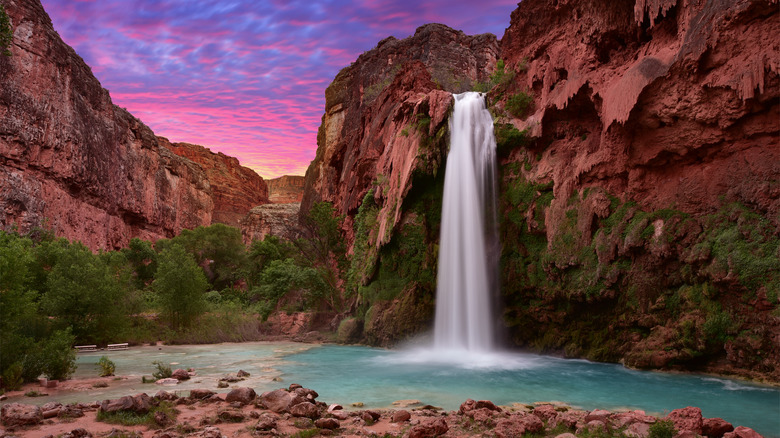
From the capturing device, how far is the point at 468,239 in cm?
2169

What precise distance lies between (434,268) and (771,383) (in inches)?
522

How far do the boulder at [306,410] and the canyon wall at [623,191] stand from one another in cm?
1249

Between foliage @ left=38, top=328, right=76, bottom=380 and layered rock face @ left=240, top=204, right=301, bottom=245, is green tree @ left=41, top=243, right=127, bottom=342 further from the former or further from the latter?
layered rock face @ left=240, top=204, right=301, bottom=245

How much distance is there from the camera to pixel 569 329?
61.5 ft

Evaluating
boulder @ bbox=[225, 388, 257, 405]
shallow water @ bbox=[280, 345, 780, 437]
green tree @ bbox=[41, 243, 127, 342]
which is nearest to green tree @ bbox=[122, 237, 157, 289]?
green tree @ bbox=[41, 243, 127, 342]

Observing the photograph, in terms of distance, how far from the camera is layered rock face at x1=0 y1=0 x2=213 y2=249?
4138 centimetres

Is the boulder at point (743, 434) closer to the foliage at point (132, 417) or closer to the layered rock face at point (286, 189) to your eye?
the foliage at point (132, 417)

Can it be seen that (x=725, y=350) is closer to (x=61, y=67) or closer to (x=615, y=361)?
(x=615, y=361)

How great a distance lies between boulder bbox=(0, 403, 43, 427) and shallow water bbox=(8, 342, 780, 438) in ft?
7.51

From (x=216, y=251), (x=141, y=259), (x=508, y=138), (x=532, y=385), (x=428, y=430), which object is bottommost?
(x=532, y=385)

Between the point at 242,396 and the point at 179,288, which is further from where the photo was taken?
the point at 179,288

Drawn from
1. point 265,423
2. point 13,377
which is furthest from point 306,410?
point 13,377

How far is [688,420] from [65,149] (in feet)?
184

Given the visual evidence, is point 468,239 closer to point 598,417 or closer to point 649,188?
point 649,188
